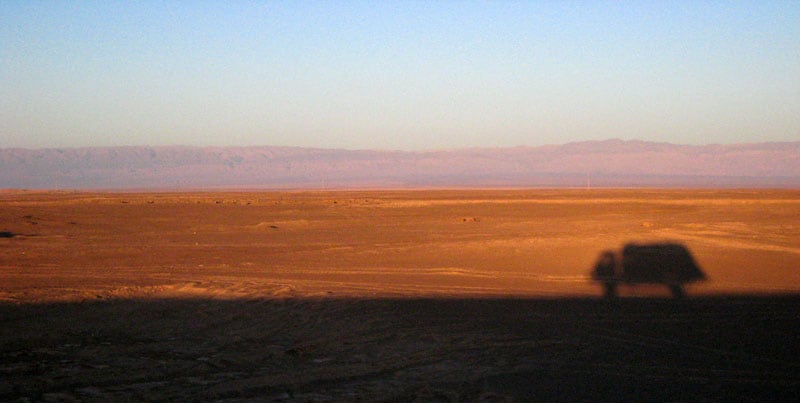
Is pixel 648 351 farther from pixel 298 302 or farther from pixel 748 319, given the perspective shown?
pixel 298 302

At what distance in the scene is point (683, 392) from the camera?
21.4 feet

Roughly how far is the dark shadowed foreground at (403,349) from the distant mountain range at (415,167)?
148 m

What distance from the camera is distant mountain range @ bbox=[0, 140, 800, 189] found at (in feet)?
545

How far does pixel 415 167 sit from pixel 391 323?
604ft

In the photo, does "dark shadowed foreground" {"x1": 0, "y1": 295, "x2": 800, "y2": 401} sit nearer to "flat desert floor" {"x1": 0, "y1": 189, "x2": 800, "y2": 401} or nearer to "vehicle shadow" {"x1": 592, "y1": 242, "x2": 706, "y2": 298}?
"flat desert floor" {"x1": 0, "y1": 189, "x2": 800, "y2": 401}

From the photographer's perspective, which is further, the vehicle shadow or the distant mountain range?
the distant mountain range

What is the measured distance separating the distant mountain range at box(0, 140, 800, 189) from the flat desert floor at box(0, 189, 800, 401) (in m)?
142

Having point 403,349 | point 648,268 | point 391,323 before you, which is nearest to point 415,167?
point 648,268

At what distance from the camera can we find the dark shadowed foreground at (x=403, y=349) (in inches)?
262

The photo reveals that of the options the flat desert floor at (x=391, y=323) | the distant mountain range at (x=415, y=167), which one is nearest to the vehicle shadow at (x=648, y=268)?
the flat desert floor at (x=391, y=323)

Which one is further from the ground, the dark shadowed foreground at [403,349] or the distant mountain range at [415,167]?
the distant mountain range at [415,167]

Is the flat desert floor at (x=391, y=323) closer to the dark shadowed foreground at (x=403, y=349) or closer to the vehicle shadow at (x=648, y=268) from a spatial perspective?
the dark shadowed foreground at (x=403, y=349)

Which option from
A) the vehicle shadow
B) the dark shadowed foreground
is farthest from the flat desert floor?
the vehicle shadow

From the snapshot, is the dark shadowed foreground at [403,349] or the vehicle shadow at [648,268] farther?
the vehicle shadow at [648,268]
